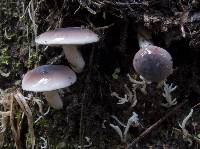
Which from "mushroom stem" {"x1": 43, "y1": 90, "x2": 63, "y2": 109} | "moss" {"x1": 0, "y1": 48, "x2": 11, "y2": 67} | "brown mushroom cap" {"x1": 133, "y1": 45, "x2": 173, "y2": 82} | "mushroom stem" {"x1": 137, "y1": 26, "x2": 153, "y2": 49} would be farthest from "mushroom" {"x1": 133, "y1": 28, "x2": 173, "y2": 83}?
"moss" {"x1": 0, "y1": 48, "x2": 11, "y2": 67}

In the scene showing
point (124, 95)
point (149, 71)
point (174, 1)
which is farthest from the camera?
point (124, 95)

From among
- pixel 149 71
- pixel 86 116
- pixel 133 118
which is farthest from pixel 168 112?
pixel 86 116

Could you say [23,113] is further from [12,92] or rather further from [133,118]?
[133,118]

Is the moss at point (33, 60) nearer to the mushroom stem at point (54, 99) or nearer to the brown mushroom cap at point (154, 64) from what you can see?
the mushroom stem at point (54, 99)

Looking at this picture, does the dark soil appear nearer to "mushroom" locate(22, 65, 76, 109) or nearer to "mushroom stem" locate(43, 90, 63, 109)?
"mushroom stem" locate(43, 90, 63, 109)

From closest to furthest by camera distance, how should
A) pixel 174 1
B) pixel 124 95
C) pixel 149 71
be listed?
pixel 149 71 → pixel 174 1 → pixel 124 95

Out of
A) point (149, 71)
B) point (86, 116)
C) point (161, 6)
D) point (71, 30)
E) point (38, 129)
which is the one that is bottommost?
point (38, 129)

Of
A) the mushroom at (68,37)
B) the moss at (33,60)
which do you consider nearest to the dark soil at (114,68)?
the moss at (33,60)
